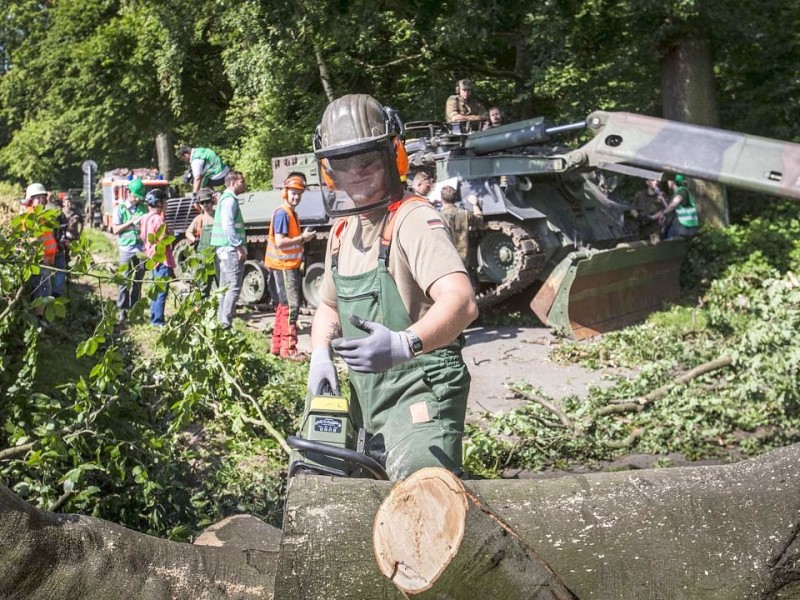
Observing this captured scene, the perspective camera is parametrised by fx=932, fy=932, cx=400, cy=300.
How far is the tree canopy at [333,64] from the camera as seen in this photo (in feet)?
49.5

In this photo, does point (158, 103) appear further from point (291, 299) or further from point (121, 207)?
point (291, 299)

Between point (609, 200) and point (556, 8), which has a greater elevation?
point (556, 8)

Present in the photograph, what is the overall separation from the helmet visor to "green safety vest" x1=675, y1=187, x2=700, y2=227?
37.5 ft

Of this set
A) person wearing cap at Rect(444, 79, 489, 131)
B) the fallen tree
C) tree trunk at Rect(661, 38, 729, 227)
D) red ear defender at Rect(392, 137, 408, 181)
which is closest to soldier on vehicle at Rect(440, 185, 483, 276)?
person wearing cap at Rect(444, 79, 489, 131)

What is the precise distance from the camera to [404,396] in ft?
9.93

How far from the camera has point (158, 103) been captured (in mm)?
26641

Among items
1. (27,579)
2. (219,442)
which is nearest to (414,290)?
(27,579)

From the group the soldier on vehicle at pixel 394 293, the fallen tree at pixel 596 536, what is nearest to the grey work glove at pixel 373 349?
the soldier on vehicle at pixel 394 293

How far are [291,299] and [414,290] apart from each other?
636cm

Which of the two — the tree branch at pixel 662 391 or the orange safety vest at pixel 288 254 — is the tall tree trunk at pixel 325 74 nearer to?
the orange safety vest at pixel 288 254

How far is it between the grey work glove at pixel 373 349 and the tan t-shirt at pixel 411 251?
328mm

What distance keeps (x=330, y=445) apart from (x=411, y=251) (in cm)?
67

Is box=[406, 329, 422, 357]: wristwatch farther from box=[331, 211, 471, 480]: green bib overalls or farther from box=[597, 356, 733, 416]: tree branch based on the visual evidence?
box=[597, 356, 733, 416]: tree branch

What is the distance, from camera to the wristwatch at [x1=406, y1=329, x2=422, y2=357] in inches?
105
